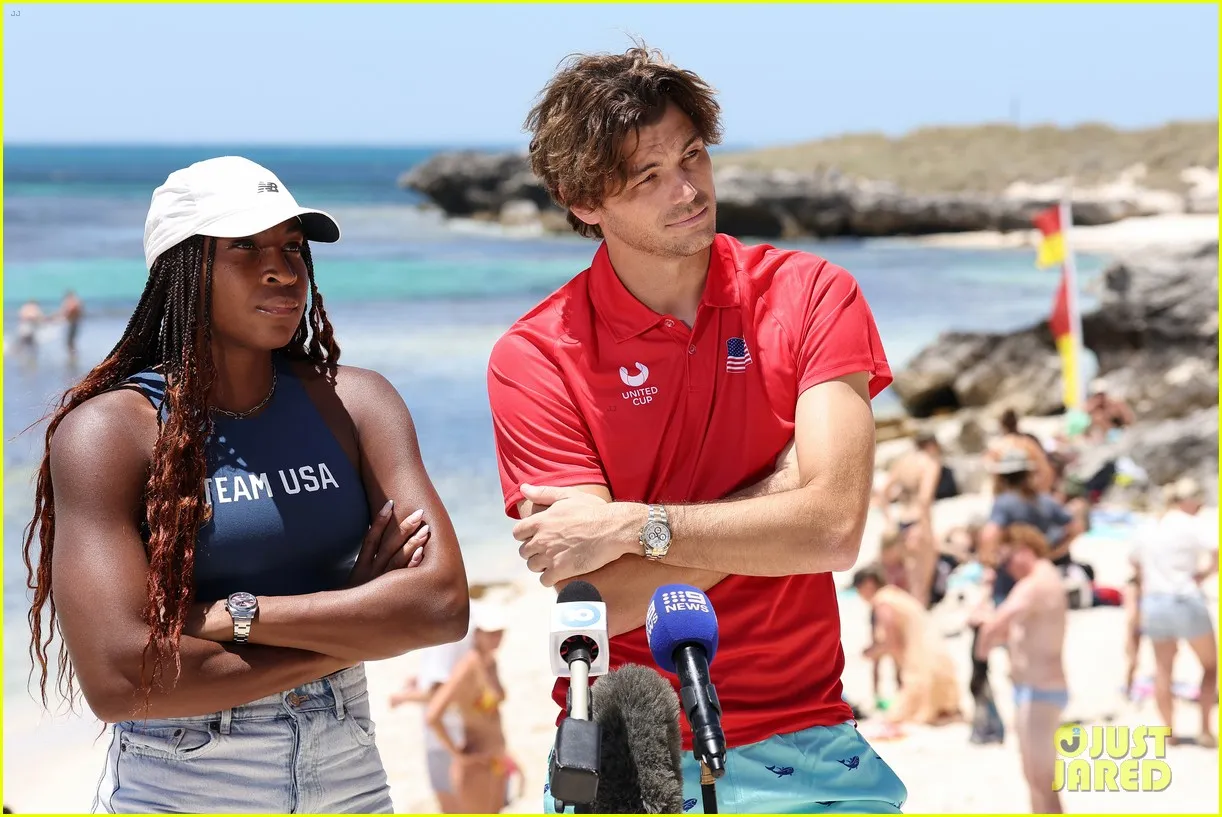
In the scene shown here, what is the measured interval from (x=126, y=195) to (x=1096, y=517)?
237ft

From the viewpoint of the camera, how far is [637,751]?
1739 millimetres

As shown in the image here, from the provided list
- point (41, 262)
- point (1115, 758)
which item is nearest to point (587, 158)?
point (1115, 758)

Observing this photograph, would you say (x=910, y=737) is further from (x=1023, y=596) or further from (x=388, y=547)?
(x=388, y=547)

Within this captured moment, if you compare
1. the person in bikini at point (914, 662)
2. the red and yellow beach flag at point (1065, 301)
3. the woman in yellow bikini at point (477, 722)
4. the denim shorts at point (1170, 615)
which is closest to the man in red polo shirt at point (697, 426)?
the woman in yellow bikini at point (477, 722)

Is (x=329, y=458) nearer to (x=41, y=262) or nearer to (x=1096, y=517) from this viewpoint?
(x=1096, y=517)

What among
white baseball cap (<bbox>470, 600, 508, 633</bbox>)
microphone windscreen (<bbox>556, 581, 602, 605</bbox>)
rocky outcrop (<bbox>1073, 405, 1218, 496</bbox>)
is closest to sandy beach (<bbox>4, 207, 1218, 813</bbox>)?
white baseball cap (<bbox>470, 600, 508, 633</bbox>)

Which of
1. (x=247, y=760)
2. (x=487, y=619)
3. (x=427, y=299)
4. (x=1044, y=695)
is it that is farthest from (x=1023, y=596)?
(x=427, y=299)

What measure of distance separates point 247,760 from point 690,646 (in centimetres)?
123

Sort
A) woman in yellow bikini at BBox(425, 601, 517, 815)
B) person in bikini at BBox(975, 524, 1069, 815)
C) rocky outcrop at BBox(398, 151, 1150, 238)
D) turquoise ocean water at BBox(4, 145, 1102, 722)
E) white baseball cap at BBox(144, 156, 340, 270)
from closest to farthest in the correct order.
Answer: white baseball cap at BBox(144, 156, 340, 270)
woman in yellow bikini at BBox(425, 601, 517, 815)
person in bikini at BBox(975, 524, 1069, 815)
turquoise ocean water at BBox(4, 145, 1102, 722)
rocky outcrop at BBox(398, 151, 1150, 238)

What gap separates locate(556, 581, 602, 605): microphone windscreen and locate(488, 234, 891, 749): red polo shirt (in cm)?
89

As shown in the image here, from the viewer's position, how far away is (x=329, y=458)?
276 centimetres

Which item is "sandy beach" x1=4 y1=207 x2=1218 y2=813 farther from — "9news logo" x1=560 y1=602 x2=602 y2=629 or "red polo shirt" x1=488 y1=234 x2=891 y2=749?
"9news logo" x1=560 y1=602 x2=602 y2=629

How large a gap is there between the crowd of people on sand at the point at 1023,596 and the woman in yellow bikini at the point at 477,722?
2797 mm

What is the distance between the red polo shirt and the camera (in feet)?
9.06
